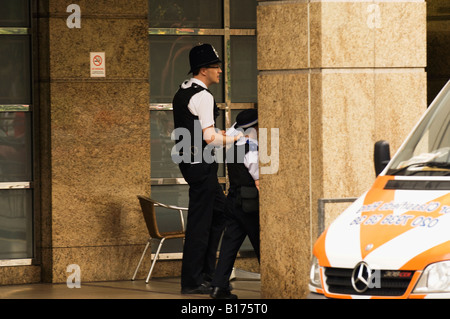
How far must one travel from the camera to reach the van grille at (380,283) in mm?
5770

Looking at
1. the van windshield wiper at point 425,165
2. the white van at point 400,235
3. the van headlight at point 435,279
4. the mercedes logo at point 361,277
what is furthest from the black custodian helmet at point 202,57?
the van headlight at point 435,279

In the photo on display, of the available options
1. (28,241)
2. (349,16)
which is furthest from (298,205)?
(28,241)

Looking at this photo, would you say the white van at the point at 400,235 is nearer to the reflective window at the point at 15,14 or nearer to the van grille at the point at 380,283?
the van grille at the point at 380,283

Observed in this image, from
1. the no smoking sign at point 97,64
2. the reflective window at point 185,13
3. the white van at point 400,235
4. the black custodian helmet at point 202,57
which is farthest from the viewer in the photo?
the reflective window at point 185,13

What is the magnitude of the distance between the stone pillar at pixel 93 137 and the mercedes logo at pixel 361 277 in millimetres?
5505

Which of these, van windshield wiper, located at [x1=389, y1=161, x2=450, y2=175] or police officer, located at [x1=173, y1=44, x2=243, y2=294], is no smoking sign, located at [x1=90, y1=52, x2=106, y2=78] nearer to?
police officer, located at [x1=173, y1=44, x2=243, y2=294]

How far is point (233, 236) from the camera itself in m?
9.29

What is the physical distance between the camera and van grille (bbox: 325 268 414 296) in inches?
227

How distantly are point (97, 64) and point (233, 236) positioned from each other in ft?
9.21

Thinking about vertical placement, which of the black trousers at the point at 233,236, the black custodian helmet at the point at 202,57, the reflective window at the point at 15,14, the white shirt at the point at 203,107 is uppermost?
the reflective window at the point at 15,14

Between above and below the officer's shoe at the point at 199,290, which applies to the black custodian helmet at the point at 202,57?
above

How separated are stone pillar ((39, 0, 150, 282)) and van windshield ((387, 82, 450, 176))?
4.72m

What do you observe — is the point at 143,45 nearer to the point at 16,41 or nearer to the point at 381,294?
the point at 16,41

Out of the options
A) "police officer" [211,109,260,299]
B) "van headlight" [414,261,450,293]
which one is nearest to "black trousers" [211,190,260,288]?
"police officer" [211,109,260,299]
